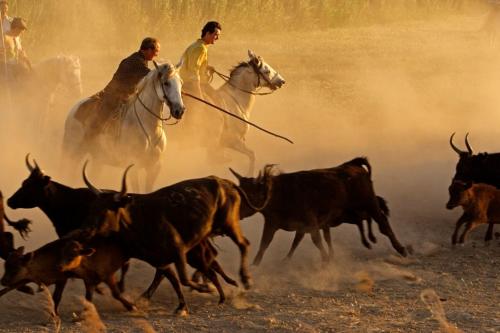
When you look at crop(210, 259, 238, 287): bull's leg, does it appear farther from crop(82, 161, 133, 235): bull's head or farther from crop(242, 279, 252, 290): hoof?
crop(82, 161, 133, 235): bull's head

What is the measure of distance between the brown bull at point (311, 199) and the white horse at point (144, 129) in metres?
2.26

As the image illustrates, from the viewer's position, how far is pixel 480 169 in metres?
17.0

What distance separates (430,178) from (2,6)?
836cm

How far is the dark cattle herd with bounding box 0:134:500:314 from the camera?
38.2 feet

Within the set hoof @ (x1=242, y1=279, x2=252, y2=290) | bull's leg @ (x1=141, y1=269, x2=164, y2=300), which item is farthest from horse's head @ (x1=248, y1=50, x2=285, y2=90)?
bull's leg @ (x1=141, y1=269, x2=164, y2=300)

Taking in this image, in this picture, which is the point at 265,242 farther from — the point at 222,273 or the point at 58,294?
the point at 58,294

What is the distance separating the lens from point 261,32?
37719mm

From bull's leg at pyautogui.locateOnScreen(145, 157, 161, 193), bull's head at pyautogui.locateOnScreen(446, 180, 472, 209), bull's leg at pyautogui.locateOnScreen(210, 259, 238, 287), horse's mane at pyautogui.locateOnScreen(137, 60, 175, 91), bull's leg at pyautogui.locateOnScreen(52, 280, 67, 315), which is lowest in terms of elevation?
bull's leg at pyautogui.locateOnScreen(52, 280, 67, 315)

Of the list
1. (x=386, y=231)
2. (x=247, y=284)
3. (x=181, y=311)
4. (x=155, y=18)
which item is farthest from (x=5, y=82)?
(x=155, y=18)

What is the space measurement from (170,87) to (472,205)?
4.16 meters

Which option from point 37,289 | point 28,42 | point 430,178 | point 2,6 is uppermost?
point 28,42

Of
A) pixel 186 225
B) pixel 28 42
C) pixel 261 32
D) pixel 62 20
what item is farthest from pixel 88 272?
pixel 261 32

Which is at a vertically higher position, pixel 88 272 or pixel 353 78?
pixel 353 78

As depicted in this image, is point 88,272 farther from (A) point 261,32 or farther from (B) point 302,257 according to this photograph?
(A) point 261,32
